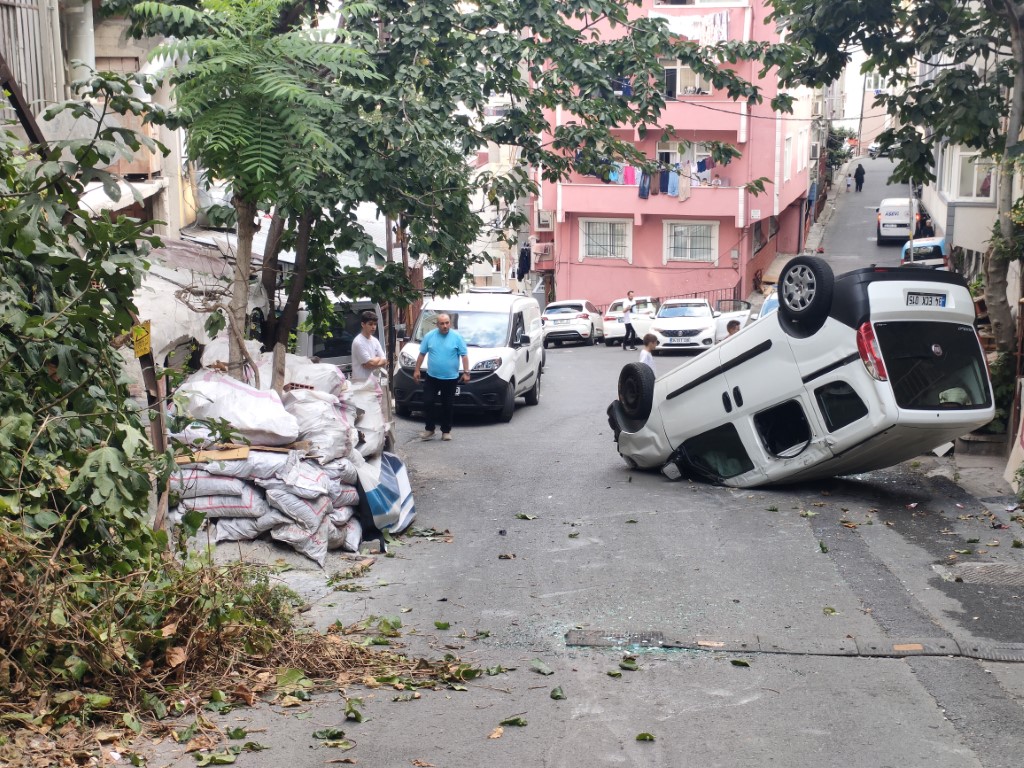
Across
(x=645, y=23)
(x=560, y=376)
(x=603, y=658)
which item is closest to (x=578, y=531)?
(x=603, y=658)

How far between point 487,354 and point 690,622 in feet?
37.8

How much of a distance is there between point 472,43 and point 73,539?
804cm

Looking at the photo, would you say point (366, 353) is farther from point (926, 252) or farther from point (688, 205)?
point (688, 205)

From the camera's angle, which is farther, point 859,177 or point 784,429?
point 859,177

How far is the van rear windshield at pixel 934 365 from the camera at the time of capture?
11.1 m

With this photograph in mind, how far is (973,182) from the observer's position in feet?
73.9

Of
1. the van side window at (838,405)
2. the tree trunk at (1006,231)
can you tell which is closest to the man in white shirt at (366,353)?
the van side window at (838,405)

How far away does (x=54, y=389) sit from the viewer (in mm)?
6461

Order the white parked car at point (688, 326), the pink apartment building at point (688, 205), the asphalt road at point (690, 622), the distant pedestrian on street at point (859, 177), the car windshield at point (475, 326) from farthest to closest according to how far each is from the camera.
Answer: the distant pedestrian on street at point (859, 177)
the pink apartment building at point (688, 205)
the white parked car at point (688, 326)
the car windshield at point (475, 326)
the asphalt road at point (690, 622)

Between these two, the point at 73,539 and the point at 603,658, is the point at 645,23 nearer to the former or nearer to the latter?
the point at 603,658

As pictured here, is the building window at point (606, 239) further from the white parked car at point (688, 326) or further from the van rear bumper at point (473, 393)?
the van rear bumper at point (473, 393)

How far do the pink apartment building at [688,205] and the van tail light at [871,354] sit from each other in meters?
30.2

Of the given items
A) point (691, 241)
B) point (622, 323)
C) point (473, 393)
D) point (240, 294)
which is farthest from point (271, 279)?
point (691, 241)

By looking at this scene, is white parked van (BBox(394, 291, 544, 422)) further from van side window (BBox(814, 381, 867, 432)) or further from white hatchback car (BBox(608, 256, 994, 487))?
van side window (BBox(814, 381, 867, 432))
